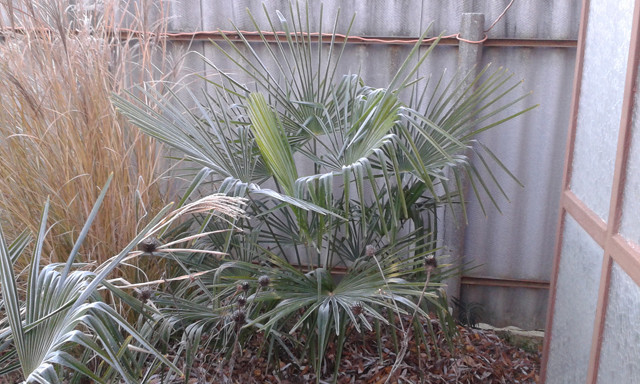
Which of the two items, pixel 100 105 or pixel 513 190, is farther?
pixel 513 190

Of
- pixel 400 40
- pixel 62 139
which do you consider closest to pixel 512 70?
pixel 400 40

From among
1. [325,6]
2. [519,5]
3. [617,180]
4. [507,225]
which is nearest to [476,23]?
[519,5]

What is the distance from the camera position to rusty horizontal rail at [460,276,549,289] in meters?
2.82

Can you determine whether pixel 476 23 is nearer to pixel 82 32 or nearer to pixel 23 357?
pixel 82 32

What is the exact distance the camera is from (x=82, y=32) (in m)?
2.15

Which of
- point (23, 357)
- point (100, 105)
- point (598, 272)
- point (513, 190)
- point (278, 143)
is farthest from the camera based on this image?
point (513, 190)

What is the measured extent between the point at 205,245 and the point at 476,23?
143 cm

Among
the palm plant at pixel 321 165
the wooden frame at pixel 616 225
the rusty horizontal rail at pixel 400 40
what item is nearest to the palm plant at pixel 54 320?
the palm plant at pixel 321 165

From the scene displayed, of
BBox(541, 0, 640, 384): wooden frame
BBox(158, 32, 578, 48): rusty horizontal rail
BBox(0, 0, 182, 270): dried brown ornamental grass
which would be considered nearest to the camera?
BBox(541, 0, 640, 384): wooden frame

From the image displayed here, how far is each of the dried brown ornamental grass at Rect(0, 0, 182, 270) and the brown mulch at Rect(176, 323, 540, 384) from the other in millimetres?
670

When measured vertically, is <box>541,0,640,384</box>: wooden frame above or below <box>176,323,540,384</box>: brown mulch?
above

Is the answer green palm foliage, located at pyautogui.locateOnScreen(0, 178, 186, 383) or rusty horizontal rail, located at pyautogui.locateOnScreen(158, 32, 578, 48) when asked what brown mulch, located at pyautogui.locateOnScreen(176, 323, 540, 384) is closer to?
green palm foliage, located at pyautogui.locateOnScreen(0, 178, 186, 383)

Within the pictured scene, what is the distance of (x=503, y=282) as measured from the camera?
2.85 meters

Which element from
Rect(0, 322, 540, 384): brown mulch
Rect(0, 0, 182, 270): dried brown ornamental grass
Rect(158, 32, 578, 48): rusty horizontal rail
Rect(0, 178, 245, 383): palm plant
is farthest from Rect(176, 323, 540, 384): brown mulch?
Rect(158, 32, 578, 48): rusty horizontal rail
